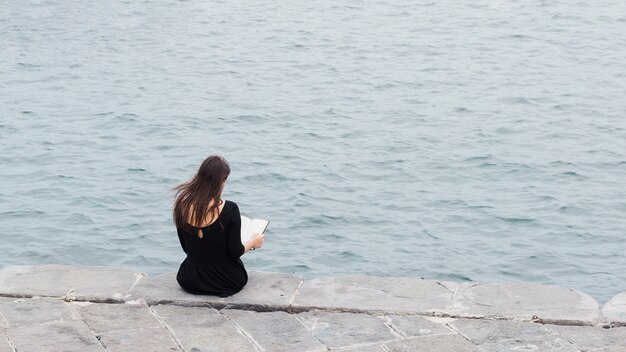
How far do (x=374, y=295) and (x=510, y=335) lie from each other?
900 millimetres

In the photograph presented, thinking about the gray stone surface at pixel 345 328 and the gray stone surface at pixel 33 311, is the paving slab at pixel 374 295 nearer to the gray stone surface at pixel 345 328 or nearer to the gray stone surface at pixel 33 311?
the gray stone surface at pixel 345 328

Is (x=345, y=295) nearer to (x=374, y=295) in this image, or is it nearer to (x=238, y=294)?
(x=374, y=295)

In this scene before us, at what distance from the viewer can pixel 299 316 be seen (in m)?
5.94

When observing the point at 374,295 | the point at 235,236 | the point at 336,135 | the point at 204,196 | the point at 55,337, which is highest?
the point at 204,196

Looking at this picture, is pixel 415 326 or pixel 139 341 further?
pixel 415 326

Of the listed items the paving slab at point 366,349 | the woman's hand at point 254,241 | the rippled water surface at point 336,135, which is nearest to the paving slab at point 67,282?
the woman's hand at point 254,241

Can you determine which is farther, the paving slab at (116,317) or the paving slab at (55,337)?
the paving slab at (116,317)

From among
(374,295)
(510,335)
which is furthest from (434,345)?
(374,295)

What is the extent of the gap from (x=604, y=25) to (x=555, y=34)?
131cm

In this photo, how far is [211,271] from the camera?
619 cm

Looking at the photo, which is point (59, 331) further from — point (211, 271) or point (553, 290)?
point (553, 290)

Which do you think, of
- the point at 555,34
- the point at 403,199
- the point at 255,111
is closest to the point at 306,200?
the point at 403,199

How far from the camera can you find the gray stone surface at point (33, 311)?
5811 millimetres

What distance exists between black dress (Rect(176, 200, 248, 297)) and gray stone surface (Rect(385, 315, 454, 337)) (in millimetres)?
958
